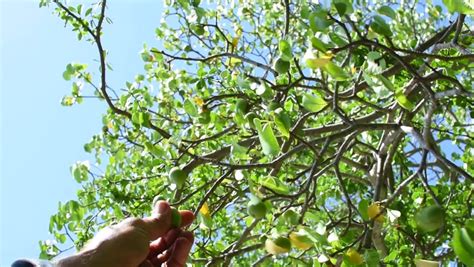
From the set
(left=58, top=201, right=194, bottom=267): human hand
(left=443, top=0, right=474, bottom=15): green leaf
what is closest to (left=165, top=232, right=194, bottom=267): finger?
(left=58, top=201, right=194, bottom=267): human hand

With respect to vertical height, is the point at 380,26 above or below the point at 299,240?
above

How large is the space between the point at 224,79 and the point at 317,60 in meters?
1.36

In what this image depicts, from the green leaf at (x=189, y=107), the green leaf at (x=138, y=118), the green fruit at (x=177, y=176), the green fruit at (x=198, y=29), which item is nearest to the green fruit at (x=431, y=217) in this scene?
the green fruit at (x=177, y=176)

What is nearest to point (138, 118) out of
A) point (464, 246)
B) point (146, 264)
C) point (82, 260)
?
point (146, 264)

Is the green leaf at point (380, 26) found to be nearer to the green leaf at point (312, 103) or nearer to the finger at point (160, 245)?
the green leaf at point (312, 103)

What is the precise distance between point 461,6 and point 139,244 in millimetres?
662

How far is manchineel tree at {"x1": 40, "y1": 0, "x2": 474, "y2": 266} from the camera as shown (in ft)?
4.17

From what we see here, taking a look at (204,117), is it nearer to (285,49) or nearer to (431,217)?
(285,49)

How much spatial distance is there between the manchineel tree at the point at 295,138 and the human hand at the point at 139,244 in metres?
0.16

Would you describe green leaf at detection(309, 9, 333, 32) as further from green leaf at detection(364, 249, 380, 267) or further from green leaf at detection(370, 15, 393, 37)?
green leaf at detection(364, 249, 380, 267)

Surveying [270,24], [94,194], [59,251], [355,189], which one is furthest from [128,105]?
[270,24]

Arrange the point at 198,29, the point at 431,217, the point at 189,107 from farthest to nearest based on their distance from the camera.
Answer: the point at 198,29
the point at 189,107
the point at 431,217

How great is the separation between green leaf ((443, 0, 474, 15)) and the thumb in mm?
647

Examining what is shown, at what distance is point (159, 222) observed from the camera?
124 cm
